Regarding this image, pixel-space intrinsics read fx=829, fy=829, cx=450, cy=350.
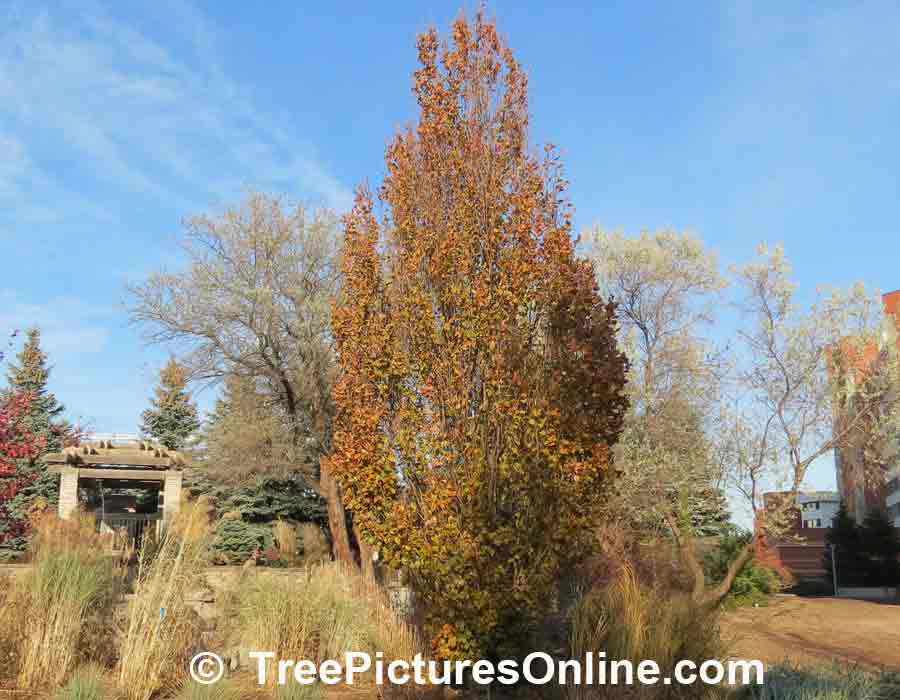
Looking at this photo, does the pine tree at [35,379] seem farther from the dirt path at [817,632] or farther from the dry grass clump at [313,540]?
the dirt path at [817,632]

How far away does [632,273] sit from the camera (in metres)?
21.8

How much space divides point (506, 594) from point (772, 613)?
12.9 m

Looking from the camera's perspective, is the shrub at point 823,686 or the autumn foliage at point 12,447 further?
the autumn foliage at point 12,447

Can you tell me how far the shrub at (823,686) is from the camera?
19.6ft

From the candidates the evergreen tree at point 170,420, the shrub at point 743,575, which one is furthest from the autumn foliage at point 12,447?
the evergreen tree at point 170,420

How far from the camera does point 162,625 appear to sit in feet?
22.1

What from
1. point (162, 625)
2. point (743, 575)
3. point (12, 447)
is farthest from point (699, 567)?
point (12, 447)

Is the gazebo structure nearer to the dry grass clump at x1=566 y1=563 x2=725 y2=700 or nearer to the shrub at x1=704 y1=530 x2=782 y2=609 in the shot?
the shrub at x1=704 y1=530 x2=782 y2=609

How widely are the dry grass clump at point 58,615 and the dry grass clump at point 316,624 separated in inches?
51.9

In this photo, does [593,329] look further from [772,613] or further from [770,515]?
[772,613]

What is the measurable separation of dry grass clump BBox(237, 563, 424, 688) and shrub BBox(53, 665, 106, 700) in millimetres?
1884

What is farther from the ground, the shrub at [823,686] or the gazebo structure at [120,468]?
the gazebo structure at [120,468]

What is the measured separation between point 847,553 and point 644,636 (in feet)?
91.8

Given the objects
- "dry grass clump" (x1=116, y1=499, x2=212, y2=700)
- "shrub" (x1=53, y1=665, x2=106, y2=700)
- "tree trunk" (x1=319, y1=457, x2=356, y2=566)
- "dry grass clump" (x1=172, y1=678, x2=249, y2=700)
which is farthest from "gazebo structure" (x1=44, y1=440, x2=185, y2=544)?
"dry grass clump" (x1=172, y1=678, x2=249, y2=700)
